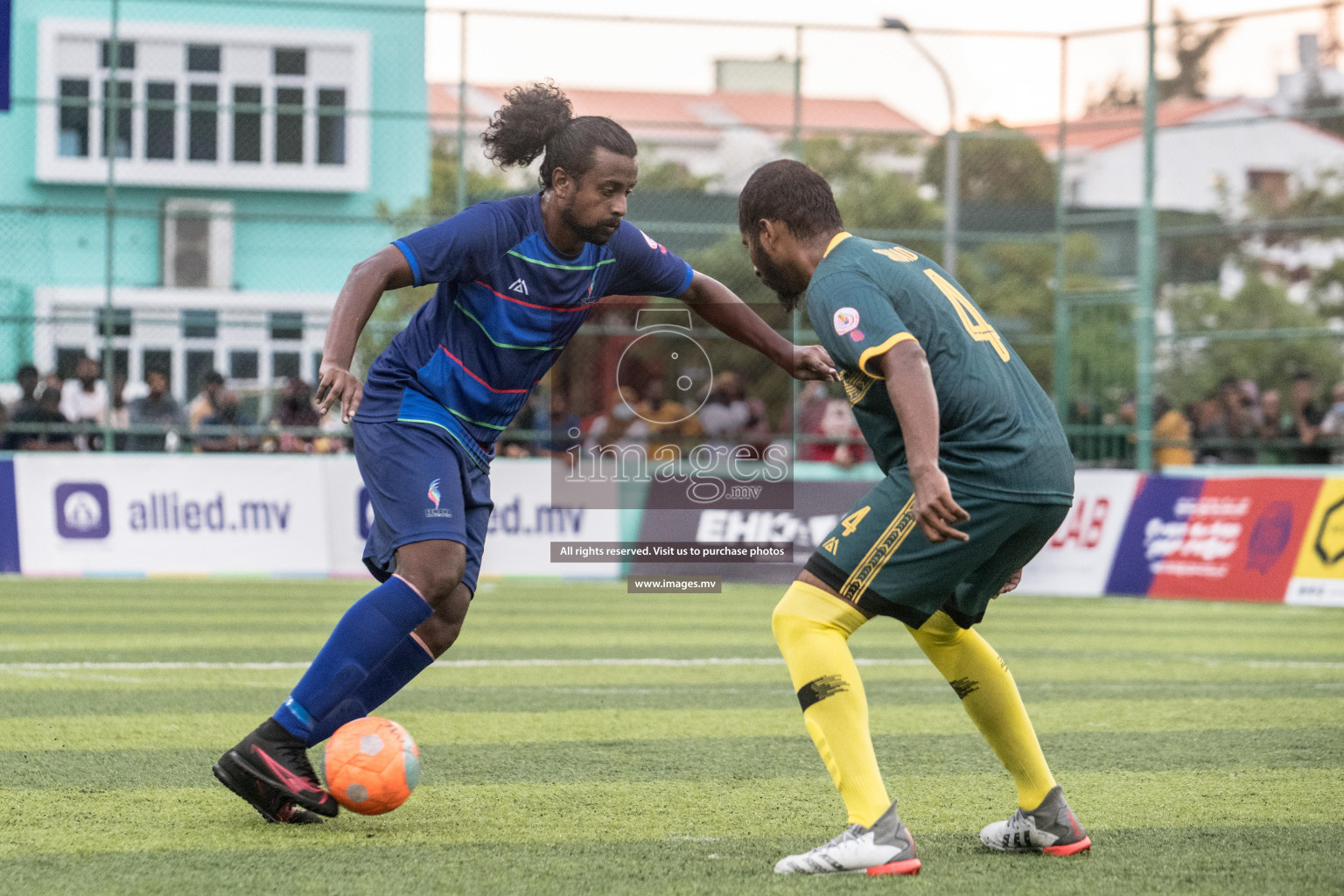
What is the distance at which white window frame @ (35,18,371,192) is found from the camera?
20609 millimetres

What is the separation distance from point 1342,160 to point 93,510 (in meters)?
17.3

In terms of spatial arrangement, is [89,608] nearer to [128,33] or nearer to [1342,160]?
[128,33]

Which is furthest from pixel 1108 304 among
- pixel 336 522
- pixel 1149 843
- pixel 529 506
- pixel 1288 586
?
pixel 1149 843

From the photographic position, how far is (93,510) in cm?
1403

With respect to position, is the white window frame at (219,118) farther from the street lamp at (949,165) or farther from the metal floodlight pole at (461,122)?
the street lamp at (949,165)

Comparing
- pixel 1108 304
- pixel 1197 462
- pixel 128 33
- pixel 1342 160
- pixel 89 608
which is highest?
pixel 128 33

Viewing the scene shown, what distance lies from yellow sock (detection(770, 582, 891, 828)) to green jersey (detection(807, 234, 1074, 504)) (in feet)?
1.55

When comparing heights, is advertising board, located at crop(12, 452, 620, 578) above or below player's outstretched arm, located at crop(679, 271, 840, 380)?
below

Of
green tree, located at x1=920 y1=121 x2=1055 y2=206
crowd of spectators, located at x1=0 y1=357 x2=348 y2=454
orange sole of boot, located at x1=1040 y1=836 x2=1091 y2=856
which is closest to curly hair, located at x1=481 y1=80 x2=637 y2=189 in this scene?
orange sole of boot, located at x1=1040 y1=836 x2=1091 y2=856

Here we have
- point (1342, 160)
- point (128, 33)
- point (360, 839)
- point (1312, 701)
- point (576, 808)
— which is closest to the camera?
point (360, 839)

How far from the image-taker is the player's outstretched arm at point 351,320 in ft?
13.8

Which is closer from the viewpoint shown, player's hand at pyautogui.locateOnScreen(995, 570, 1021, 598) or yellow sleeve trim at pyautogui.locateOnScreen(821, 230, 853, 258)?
yellow sleeve trim at pyautogui.locateOnScreen(821, 230, 853, 258)

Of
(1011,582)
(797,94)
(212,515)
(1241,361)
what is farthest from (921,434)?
(797,94)

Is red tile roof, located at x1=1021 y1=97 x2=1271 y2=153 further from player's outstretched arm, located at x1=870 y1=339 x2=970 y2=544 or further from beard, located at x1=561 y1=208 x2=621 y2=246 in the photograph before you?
player's outstretched arm, located at x1=870 y1=339 x2=970 y2=544
